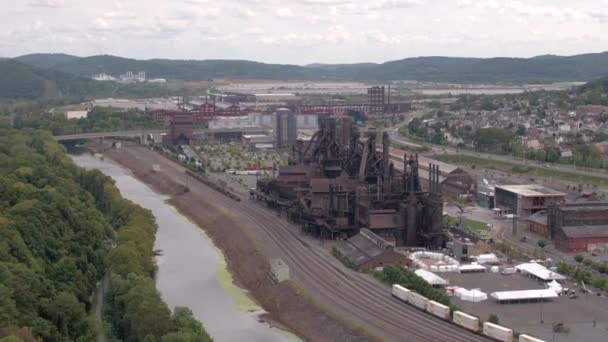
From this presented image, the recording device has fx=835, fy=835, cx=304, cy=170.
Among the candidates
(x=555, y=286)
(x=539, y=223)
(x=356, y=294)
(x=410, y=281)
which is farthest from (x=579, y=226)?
(x=356, y=294)

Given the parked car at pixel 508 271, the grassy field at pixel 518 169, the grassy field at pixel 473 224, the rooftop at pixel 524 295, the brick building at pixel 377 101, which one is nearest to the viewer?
the rooftop at pixel 524 295

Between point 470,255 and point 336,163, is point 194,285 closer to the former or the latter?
point 470,255

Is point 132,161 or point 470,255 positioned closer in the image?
point 470,255

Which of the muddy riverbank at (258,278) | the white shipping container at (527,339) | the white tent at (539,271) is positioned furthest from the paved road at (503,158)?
the white shipping container at (527,339)

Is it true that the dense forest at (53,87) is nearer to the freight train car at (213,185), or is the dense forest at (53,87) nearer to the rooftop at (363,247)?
the freight train car at (213,185)

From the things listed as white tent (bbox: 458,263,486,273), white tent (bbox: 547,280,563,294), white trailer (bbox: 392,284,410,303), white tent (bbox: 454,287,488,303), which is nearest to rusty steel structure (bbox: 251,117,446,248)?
white tent (bbox: 458,263,486,273)

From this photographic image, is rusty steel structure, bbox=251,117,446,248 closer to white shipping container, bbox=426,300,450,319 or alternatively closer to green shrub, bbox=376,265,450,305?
green shrub, bbox=376,265,450,305

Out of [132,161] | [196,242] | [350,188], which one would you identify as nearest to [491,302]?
[350,188]
